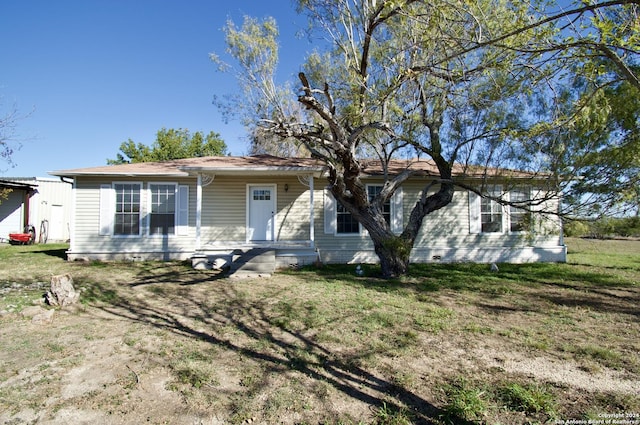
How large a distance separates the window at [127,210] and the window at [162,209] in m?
0.45

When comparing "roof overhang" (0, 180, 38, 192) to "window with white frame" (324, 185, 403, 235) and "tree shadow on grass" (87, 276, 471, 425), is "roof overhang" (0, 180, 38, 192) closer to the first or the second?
"tree shadow on grass" (87, 276, 471, 425)

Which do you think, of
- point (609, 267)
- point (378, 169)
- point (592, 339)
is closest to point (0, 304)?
point (592, 339)

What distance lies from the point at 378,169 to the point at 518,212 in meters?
5.16

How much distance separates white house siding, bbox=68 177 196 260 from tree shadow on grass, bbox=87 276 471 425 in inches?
194

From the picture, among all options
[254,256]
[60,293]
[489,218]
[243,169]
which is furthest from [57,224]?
[489,218]

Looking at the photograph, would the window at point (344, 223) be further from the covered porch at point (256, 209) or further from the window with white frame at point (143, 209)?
the window with white frame at point (143, 209)

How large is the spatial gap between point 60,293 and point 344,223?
8.10 metres

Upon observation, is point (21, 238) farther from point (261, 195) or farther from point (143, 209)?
point (261, 195)

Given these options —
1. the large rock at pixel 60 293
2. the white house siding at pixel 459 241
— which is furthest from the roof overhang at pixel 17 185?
the white house siding at pixel 459 241

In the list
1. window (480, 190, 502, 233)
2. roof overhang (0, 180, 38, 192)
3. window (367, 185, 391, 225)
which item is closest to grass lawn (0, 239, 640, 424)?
window (367, 185, 391, 225)

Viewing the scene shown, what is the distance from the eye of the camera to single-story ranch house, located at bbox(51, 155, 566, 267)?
11.5 meters

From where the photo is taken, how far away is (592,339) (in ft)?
15.0

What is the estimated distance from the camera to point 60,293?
5.95m

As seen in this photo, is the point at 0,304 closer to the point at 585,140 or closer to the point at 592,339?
the point at 592,339
